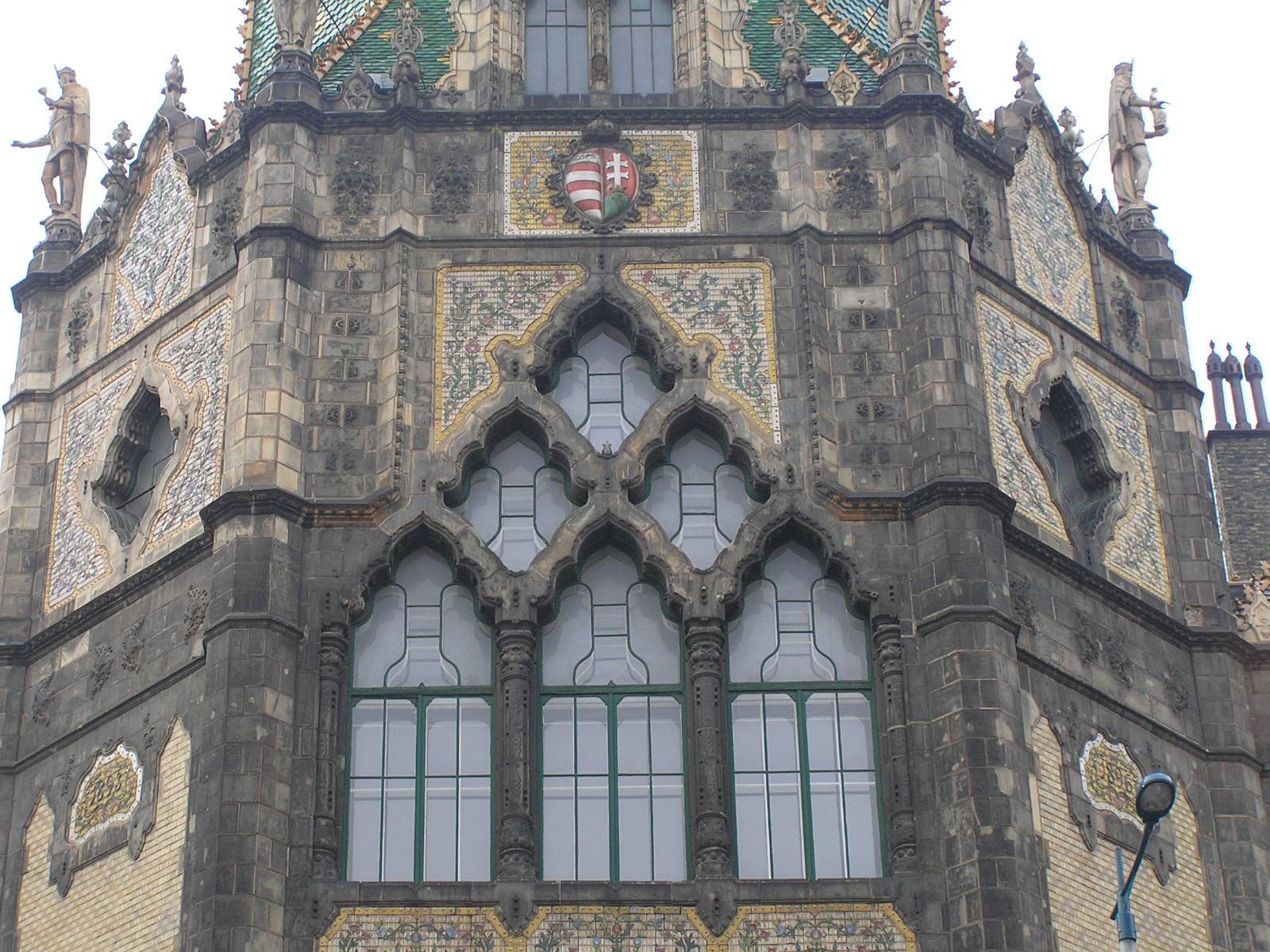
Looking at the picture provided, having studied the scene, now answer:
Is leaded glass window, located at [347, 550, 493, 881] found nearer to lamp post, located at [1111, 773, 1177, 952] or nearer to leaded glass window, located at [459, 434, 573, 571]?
leaded glass window, located at [459, 434, 573, 571]

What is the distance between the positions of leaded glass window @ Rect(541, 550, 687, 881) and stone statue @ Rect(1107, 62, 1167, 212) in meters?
9.39

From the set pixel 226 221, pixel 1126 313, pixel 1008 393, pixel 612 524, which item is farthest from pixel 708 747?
pixel 1126 313

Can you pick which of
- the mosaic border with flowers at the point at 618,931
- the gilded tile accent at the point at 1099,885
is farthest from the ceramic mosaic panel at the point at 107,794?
the gilded tile accent at the point at 1099,885

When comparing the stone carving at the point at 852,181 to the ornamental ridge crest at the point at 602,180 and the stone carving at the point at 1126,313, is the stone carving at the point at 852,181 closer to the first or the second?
the ornamental ridge crest at the point at 602,180

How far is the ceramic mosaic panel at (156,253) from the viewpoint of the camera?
28875 millimetres

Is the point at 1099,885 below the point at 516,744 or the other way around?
below

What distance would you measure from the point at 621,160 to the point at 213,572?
21.7 ft

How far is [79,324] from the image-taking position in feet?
98.1

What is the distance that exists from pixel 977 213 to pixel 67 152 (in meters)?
11.2

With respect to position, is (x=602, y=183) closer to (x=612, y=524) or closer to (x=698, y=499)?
(x=698, y=499)

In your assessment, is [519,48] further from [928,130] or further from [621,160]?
[928,130]

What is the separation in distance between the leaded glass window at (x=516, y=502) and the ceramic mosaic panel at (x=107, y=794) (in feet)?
14.0

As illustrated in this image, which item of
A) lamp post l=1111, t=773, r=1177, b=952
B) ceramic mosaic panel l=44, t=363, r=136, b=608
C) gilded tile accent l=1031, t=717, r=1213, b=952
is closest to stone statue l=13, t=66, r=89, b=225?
ceramic mosaic panel l=44, t=363, r=136, b=608

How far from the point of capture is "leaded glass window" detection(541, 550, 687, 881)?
953 inches
